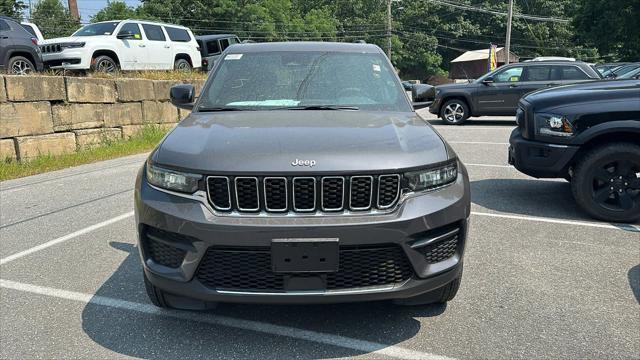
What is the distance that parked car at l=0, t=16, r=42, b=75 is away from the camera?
10.7 meters

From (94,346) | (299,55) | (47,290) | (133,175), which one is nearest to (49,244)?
(47,290)

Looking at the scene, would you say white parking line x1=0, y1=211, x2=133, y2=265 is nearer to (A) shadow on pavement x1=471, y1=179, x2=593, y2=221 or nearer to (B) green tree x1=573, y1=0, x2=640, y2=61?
→ (A) shadow on pavement x1=471, y1=179, x2=593, y2=221

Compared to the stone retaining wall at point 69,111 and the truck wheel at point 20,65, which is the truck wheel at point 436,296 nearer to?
the stone retaining wall at point 69,111

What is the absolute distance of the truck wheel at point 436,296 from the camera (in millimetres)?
2869

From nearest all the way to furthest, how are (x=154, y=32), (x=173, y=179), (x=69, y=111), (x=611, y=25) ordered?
(x=173, y=179), (x=69, y=111), (x=154, y=32), (x=611, y=25)

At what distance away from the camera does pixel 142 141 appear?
11461 millimetres

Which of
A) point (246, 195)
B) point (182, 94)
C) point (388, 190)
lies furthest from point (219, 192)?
point (182, 94)

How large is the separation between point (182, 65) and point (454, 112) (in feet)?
28.6

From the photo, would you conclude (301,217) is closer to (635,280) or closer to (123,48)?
(635,280)

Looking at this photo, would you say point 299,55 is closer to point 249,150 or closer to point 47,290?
point 249,150

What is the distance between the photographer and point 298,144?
9.11 ft

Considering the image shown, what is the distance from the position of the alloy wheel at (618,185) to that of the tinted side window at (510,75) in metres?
9.74

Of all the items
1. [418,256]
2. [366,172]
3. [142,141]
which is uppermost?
[366,172]

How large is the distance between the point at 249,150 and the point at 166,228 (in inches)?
23.1
